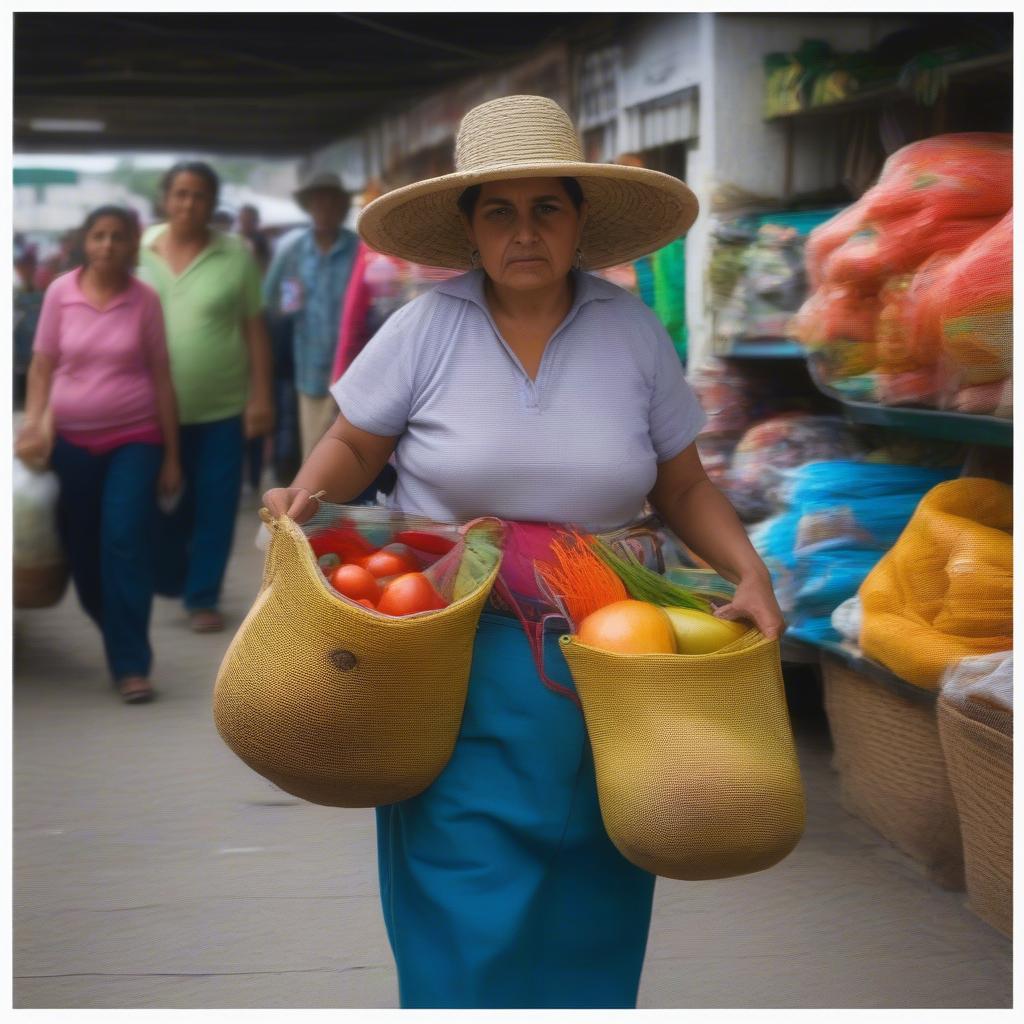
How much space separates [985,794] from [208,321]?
15.5 feet

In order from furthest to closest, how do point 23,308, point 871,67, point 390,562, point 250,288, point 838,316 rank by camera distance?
point 23,308, point 250,288, point 871,67, point 838,316, point 390,562

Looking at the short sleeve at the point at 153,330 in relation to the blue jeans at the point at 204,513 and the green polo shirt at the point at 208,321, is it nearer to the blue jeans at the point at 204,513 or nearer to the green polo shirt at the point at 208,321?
the green polo shirt at the point at 208,321

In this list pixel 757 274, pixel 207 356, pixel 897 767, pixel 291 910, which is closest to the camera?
pixel 291 910

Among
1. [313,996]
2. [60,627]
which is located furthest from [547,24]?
[313,996]

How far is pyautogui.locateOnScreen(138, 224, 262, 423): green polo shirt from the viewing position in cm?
674

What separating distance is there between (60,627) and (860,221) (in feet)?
15.5

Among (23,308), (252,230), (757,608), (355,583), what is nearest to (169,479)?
(355,583)

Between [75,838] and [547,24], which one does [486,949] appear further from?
[547,24]

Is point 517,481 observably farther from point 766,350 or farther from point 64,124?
point 64,124

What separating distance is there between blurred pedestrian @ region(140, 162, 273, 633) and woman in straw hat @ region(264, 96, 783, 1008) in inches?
167

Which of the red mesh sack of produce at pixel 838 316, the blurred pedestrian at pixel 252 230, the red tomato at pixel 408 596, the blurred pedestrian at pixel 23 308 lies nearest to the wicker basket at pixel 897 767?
the red mesh sack of produce at pixel 838 316

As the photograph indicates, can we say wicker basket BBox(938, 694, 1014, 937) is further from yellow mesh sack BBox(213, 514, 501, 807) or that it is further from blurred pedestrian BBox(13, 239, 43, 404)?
blurred pedestrian BBox(13, 239, 43, 404)

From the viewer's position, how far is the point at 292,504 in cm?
250

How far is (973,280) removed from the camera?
133 inches
